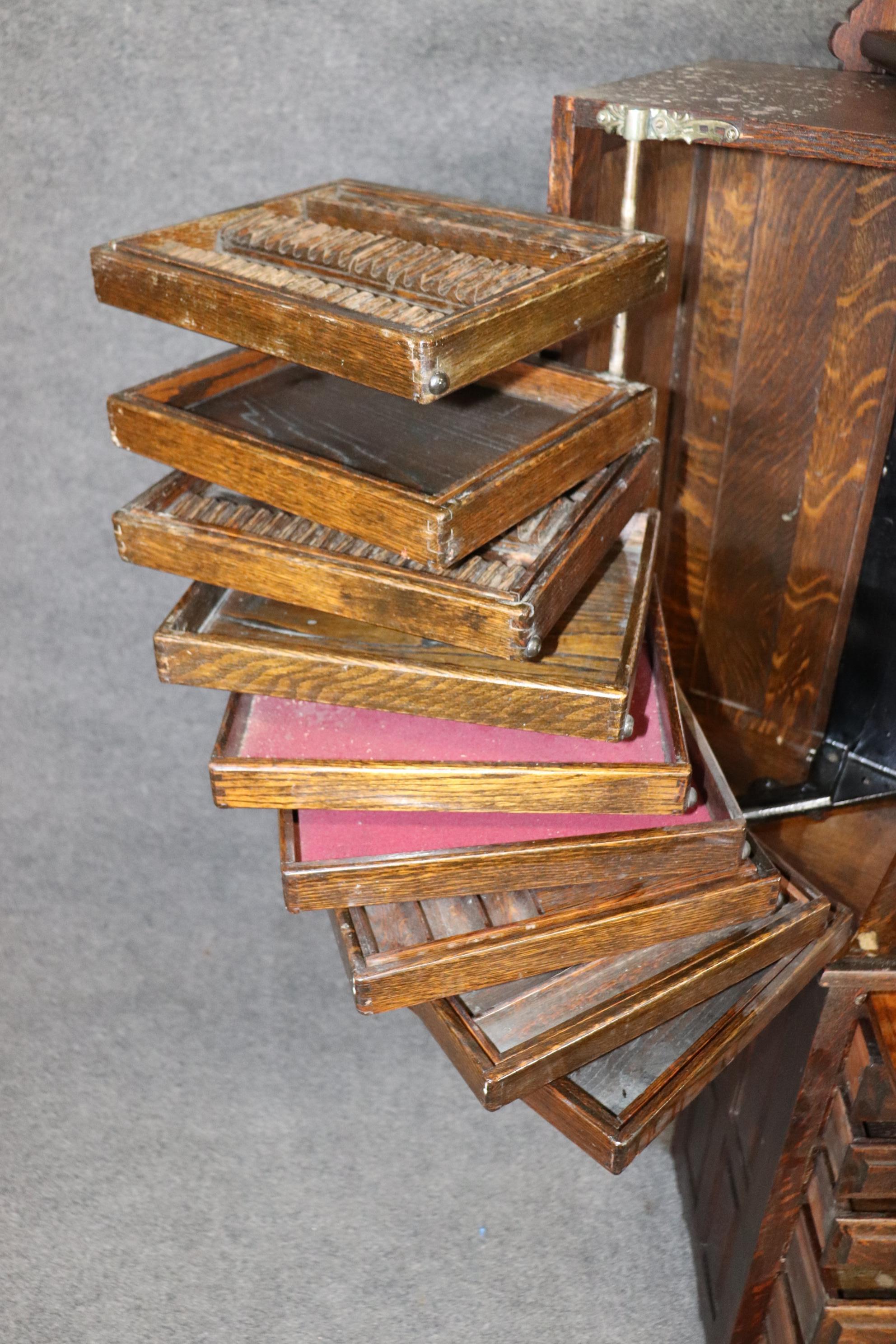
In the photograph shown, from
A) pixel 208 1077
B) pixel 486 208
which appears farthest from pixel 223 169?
pixel 208 1077

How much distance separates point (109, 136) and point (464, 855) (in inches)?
37.8

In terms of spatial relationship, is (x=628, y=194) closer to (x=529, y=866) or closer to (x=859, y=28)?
(x=859, y=28)

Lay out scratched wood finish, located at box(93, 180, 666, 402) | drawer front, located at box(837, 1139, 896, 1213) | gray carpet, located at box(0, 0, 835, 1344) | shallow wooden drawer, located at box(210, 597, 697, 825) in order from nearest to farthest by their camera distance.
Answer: scratched wood finish, located at box(93, 180, 666, 402) < shallow wooden drawer, located at box(210, 597, 697, 825) < drawer front, located at box(837, 1139, 896, 1213) < gray carpet, located at box(0, 0, 835, 1344)

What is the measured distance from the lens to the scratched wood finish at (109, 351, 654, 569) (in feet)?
2.74

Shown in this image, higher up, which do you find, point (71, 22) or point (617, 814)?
point (71, 22)

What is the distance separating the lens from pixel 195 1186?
1.41m

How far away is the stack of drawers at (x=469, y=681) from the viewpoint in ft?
2.81

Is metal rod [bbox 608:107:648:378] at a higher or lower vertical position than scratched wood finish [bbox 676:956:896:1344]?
higher

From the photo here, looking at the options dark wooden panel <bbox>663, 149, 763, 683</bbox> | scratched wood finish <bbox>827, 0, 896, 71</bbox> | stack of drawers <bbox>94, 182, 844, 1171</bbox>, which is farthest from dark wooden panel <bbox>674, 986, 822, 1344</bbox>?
scratched wood finish <bbox>827, 0, 896, 71</bbox>

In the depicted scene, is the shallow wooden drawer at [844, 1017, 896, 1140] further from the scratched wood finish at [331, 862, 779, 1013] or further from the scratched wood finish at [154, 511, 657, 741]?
the scratched wood finish at [154, 511, 657, 741]

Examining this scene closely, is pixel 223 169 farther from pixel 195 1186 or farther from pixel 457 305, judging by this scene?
pixel 195 1186

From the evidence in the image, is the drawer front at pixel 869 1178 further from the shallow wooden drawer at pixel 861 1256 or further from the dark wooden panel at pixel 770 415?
the dark wooden panel at pixel 770 415

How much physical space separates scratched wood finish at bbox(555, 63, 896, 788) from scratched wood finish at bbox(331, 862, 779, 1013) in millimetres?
316

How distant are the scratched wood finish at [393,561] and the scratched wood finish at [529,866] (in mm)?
152
